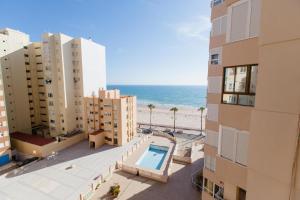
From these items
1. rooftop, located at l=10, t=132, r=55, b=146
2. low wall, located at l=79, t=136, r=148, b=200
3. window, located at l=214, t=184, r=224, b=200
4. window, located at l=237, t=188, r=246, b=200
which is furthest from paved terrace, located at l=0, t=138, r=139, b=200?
window, located at l=237, t=188, r=246, b=200

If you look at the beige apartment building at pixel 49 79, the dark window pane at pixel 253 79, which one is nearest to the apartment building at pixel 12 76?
the beige apartment building at pixel 49 79

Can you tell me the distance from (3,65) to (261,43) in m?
42.5

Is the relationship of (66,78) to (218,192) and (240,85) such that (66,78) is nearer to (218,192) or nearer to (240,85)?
(218,192)

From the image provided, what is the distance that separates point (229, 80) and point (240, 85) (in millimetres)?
552

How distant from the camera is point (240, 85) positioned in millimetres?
6141

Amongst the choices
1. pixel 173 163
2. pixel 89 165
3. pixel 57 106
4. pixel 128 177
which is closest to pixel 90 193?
pixel 128 177

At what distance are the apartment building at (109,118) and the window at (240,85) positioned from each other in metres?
26.5

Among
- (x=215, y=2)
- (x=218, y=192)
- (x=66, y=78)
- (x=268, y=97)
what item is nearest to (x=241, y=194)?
(x=218, y=192)

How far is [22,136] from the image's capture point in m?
31.9

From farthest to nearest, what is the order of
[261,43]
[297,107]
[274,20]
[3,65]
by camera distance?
[3,65], [261,43], [274,20], [297,107]

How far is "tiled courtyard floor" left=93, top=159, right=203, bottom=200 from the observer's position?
18.1 m

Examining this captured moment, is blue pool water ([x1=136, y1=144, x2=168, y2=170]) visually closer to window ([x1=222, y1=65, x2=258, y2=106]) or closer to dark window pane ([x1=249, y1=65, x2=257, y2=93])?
window ([x1=222, y1=65, x2=258, y2=106])

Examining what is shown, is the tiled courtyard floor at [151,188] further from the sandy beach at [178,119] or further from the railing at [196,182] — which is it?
the sandy beach at [178,119]

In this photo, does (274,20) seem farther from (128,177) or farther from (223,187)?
(128,177)
